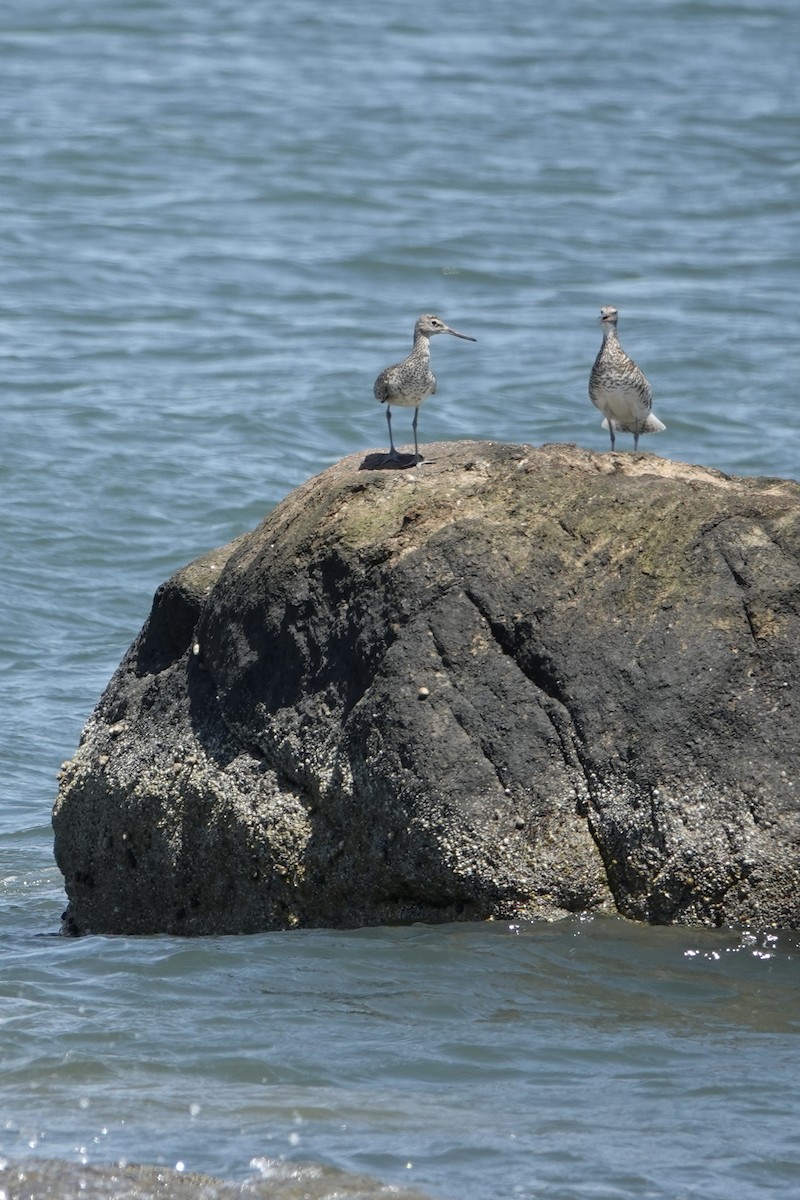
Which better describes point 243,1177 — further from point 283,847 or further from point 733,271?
point 733,271

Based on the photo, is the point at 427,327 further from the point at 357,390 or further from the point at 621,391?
the point at 357,390

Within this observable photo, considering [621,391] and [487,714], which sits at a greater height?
[621,391]

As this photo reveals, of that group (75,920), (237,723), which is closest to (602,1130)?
(237,723)

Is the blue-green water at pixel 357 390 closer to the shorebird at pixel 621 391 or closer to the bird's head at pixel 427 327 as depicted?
the shorebird at pixel 621 391

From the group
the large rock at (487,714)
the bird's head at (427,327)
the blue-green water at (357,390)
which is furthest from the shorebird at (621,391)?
the blue-green water at (357,390)

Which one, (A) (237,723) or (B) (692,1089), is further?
(A) (237,723)

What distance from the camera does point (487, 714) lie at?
6.74 m

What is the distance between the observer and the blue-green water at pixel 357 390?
5.61 meters

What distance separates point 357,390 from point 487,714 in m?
11.8

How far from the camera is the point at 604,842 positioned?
661 cm

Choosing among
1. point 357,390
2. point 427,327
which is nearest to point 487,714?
point 427,327

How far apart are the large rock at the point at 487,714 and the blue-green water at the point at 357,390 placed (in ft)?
0.80

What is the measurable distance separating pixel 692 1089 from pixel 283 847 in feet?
6.45

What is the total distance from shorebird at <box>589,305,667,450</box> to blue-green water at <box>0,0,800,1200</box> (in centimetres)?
304
